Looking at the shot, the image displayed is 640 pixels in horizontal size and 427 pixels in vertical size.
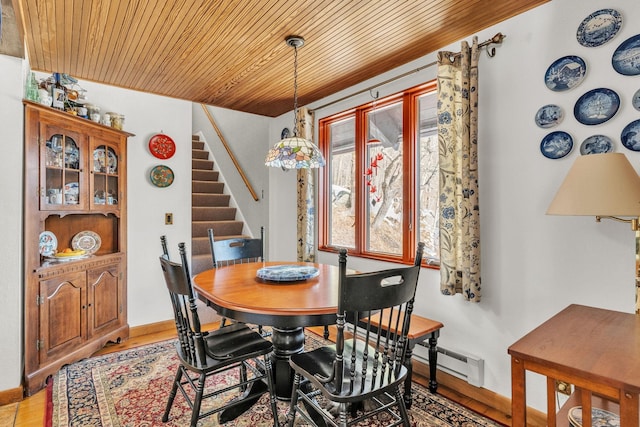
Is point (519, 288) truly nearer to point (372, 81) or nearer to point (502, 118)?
point (502, 118)

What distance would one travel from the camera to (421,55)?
2.59 m

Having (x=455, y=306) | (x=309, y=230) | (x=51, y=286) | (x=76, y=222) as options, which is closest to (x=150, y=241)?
(x=76, y=222)

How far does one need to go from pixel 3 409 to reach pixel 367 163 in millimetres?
3135

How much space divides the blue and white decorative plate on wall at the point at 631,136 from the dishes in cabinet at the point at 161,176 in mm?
3545

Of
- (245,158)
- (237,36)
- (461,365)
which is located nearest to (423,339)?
(461,365)

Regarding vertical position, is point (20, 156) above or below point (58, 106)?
below

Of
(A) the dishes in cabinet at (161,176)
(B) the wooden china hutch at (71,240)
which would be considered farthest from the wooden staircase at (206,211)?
(B) the wooden china hutch at (71,240)

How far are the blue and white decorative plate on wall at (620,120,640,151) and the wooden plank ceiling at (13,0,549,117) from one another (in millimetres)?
866

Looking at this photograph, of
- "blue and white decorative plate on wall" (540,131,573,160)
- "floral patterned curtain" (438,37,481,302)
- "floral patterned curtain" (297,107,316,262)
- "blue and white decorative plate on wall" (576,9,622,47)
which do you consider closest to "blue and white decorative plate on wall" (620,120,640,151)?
"blue and white decorative plate on wall" (540,131,573,160)

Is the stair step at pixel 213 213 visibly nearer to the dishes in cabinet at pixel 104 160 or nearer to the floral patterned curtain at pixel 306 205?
the dishes in cabinet at pixel 104 160

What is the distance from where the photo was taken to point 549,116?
192 cm

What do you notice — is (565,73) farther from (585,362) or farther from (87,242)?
(87,242)

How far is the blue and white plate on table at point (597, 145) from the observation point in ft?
5.62

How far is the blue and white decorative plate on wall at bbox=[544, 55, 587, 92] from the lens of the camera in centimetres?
180
